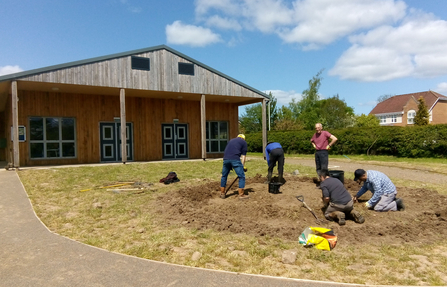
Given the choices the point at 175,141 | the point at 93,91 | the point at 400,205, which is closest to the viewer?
the point at 400,205

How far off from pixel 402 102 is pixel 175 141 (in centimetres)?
5034

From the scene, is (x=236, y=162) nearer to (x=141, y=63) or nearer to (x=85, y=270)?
(x=85, y=270)

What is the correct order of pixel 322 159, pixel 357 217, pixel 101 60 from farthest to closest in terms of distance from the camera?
1. pixel 101 60
2. pixel 322 159
3. pixel 357 217

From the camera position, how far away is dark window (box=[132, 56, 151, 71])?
15992 mm

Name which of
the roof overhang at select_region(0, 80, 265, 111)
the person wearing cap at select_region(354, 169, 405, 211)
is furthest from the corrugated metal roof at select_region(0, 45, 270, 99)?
the person wearing cap at select_region(354, 169, 405, 211)

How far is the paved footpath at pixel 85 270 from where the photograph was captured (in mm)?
3559

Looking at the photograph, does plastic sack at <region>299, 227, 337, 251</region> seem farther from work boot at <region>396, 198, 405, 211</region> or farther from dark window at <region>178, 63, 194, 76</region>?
dark window at <region>178, 63, 194, 76</region>

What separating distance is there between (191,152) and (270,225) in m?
15.1

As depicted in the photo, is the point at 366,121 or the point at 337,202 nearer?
the point at 337,202

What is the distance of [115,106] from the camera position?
18.0m

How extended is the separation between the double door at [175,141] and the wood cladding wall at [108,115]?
12.2 inches

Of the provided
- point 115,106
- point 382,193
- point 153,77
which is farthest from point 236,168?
point 115,106

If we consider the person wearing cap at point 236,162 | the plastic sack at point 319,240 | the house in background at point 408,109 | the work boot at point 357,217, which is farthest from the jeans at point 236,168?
the house in background at point 408,109

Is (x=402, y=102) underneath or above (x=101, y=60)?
above
